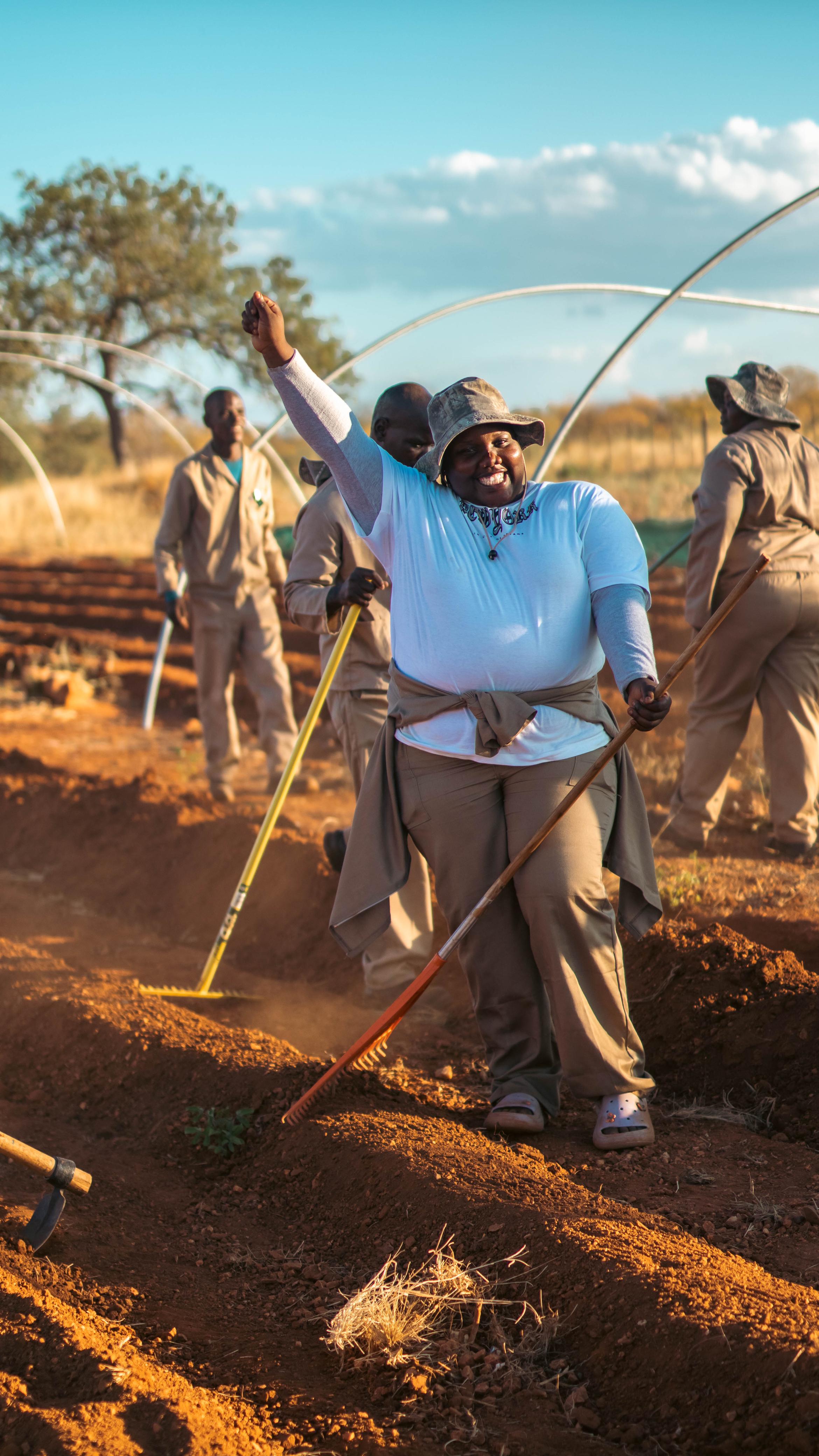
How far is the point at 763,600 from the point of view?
16.8 ft

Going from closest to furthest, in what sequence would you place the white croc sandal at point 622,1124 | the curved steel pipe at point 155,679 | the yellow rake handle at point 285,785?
1. the white croc sandal at point 622,1124
2. the yellow rake handle at point 285,785
3. the curved steel pipe at point 155,679

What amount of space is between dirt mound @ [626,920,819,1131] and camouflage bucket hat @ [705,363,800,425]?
2242 mm

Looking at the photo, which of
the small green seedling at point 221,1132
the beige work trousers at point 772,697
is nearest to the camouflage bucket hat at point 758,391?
the beige work trousers at point 772,697

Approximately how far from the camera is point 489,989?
3168 mm

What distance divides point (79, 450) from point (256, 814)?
34.4 meters

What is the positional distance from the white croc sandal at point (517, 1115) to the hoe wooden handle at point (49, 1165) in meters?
1.02

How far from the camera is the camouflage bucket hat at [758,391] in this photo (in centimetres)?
516

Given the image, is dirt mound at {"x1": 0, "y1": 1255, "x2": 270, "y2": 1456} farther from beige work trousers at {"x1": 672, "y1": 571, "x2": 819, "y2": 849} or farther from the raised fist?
beige work trousers at {"x1": 672, "y1": 571, "x2": 819, "y2": 849}

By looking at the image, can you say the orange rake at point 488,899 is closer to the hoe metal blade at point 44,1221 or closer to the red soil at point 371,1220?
the red soil at point 371,1220

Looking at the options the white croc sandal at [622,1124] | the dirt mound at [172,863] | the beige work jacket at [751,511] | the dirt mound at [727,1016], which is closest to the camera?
the white croc sandal at [622,1124]

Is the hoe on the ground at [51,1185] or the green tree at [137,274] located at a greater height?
the green tree at [137,274]

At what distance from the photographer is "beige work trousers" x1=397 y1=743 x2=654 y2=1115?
2.97 metres

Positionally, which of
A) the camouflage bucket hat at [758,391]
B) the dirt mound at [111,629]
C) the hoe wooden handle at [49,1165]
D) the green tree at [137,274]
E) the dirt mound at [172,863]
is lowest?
the dirt mound at [172,863]

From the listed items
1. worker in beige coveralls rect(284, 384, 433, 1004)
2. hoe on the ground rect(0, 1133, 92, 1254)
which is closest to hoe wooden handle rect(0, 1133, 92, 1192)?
hoe on the ground rect(0, 1133, 92, 1254)
